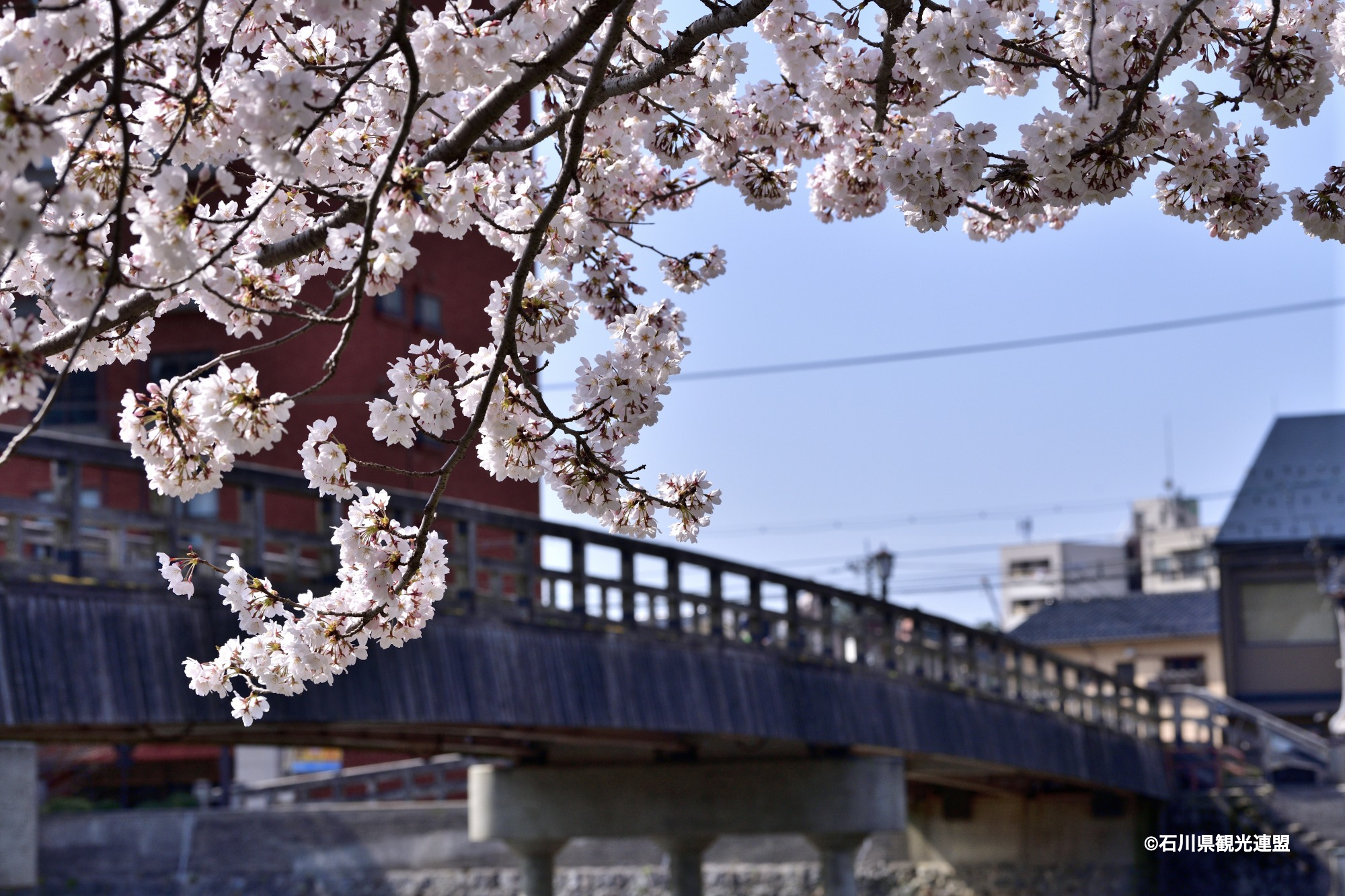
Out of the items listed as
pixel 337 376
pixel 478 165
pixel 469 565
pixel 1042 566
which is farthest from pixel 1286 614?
pixel 1042 566

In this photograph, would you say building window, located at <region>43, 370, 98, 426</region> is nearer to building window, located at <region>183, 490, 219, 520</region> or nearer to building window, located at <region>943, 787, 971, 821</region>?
building window, located at <region>183, 490, 219, 520</region>

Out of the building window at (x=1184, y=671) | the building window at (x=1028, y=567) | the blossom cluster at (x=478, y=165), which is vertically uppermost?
the building window at (x=1028, y=567)

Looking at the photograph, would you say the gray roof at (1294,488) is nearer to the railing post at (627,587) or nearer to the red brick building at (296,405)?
the red brick building at (296,405)

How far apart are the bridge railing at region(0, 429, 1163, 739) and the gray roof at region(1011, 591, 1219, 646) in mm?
27594

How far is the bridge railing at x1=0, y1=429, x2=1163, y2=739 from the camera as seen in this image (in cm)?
1216

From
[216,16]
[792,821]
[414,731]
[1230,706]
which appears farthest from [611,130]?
[1230,706]

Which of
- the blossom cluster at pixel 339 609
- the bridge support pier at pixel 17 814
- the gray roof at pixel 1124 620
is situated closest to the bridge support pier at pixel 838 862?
the bridge support pier at pixel 17 814

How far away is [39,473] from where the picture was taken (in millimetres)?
31656

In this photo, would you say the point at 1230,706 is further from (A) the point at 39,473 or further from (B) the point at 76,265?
(B) the point at 76,265

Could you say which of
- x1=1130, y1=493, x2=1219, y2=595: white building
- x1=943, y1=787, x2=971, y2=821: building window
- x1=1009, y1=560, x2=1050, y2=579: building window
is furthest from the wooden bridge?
x1=1009, y1=560, x2=1050, y2=579: building window

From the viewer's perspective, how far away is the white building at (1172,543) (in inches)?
2904

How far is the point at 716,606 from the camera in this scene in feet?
59.2

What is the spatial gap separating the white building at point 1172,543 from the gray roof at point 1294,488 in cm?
2370

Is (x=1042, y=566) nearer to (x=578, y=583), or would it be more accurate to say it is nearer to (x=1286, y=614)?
(x=1286, y=614)
